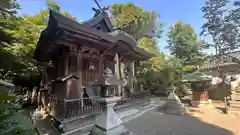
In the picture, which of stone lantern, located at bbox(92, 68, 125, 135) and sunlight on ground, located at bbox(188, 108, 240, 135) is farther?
sunlight on ground, located at bbox(188, 108, 240, 135)

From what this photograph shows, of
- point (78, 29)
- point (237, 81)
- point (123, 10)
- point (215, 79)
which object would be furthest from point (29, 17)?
point (215, 79)

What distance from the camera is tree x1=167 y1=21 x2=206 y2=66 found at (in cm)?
1656

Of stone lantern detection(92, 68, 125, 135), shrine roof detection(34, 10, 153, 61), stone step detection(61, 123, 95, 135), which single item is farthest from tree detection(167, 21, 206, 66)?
stone lantern detection(92, 68, 125, 135)

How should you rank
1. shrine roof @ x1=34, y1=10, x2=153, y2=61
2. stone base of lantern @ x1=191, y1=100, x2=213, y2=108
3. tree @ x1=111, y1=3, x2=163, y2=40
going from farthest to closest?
tree @ x1=111, y1=3, x2=163, y2=40, stone base of lantern @ x1=191, y1=100, x2=213, y2=108, shrine roof @ x1=34, y1=10, x2=153, y2=61

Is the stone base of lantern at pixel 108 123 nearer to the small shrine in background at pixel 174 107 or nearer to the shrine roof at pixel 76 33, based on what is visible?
the shrine roof at pixel 76 33

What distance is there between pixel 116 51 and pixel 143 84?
7.75m

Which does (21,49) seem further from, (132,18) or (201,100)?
(201,100)

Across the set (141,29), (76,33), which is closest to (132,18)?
(141,29)

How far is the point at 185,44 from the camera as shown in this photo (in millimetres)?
16875

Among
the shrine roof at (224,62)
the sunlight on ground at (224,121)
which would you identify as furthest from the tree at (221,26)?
the sunlight on ground at (224,121)

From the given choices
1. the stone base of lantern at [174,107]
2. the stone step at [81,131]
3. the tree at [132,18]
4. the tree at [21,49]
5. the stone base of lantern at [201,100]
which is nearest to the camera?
the stone step at [81,131]

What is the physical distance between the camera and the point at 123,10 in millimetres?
15242

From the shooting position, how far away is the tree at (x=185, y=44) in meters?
16.6

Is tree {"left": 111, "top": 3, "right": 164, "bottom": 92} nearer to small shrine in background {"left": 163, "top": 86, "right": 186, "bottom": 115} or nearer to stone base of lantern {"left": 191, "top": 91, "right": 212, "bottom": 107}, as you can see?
stone base of lantern {"left": 191, "top": 91, "right": 212, "bottom": 107}
